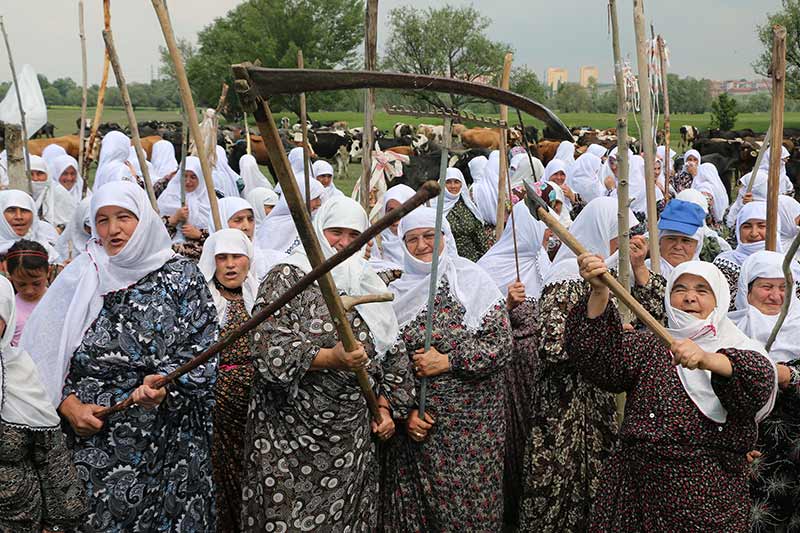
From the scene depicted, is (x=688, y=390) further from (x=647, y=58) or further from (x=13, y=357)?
(x=13, y=357)

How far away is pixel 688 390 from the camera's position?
2.82 meters

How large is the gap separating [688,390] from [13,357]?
2.21 metres

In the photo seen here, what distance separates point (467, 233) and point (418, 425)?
3.47m

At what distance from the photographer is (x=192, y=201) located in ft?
23.9

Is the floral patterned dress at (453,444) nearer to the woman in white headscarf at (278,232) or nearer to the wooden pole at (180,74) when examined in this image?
the wooden pole at (180,74)

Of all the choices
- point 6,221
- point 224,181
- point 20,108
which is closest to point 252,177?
point 224,181

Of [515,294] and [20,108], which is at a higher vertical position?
[20,108]

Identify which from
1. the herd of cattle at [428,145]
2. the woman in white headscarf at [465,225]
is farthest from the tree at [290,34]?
the woman in white headscarf at [465,225]

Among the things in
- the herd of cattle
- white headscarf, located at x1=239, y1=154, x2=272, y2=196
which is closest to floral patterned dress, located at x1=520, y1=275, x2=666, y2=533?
white headscarf, located at x1=239, y1=154, x2=272, y2=196

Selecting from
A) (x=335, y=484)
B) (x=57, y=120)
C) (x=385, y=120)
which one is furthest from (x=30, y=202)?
(x=385, y=120)

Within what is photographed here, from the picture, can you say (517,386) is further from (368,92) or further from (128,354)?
(128,354)

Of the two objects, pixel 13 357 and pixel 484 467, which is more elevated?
pixel 13 357

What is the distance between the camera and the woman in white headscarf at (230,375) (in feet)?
12.0

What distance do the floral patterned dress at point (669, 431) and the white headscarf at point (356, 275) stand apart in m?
0.68
